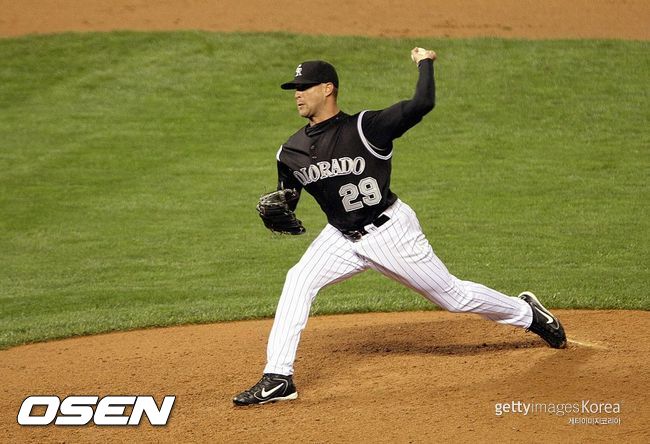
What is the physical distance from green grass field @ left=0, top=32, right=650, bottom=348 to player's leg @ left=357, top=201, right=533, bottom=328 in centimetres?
193

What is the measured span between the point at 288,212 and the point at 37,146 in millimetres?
8309

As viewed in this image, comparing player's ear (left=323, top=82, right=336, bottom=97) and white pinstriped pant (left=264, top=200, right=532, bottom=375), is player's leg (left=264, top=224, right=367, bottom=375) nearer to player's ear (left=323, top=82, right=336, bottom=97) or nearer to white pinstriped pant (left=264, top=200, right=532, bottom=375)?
white pinstriped pant (left=264, top=200, right=532, bottom=375)

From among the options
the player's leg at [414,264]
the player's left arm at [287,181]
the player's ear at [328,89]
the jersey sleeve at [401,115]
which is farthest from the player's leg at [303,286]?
the player's ear at [328,89]

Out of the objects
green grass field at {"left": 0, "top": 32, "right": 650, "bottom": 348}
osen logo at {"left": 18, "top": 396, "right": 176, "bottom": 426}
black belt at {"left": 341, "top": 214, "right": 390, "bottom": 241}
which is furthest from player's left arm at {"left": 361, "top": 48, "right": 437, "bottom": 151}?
green grass field at {"left": 0, "top": 32, "right": 650, "bottom": 348}

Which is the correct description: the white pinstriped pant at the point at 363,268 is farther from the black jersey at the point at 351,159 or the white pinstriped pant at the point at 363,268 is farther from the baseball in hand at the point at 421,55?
the baseball in hand at the point at 421,55

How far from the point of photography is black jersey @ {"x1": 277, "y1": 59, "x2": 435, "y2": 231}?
522 cm

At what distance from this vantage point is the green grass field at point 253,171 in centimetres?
835

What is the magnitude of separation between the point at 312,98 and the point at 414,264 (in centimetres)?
110

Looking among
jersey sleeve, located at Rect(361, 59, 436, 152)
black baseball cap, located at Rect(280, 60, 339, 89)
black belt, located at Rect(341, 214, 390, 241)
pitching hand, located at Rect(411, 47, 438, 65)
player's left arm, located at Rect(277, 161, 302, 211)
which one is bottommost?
black belt, located at Rect(341, 214, 390, 241)

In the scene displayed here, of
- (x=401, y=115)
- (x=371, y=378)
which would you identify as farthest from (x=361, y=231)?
(x=371, y=378)

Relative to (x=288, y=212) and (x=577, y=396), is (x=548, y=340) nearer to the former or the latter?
(x=577, y=396)

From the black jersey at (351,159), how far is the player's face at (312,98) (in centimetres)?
9

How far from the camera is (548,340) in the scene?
588 centimetres

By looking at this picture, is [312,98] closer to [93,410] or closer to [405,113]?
[405,113]
